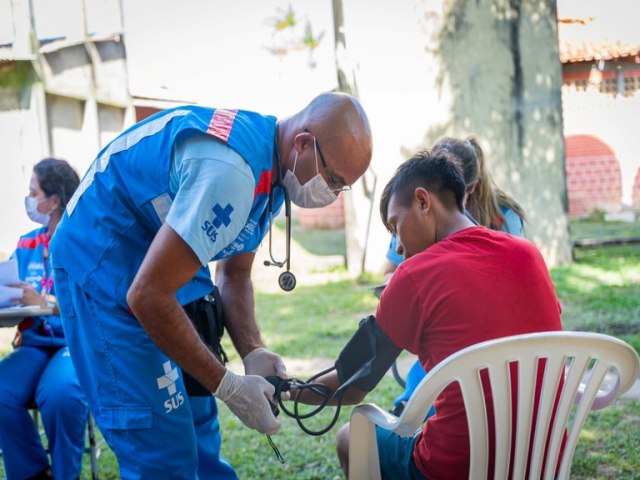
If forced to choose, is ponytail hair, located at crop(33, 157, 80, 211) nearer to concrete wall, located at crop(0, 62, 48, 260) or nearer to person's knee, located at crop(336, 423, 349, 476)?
person's knee, located at crop(336, 423, 349, 476)

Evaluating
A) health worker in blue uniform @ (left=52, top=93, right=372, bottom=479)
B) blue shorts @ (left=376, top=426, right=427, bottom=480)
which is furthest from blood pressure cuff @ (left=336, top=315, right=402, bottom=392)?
health worker in blue uniform @ (left=52, top=93, right=372, bottom=479)

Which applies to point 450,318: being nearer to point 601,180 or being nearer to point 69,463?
point 69,463

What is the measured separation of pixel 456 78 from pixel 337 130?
24.0ft

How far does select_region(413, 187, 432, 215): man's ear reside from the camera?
222cm

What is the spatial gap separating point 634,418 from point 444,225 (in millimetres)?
2593

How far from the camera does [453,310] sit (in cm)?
196

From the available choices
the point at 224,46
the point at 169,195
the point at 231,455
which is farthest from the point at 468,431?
the point at 224,46

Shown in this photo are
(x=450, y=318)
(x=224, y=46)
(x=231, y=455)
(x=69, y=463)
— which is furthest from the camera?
(x=224, y=46)

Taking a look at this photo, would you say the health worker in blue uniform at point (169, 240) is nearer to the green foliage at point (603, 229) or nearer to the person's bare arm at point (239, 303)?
the person's bare arm at point (239, 303)

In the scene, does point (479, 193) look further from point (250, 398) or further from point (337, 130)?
point (250, 398)

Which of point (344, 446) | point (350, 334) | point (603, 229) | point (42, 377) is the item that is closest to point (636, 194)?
point (603, 229)

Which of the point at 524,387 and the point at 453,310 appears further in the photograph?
the point at 453,310

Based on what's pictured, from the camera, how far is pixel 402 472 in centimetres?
212

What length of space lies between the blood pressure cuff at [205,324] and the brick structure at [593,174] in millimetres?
12305
